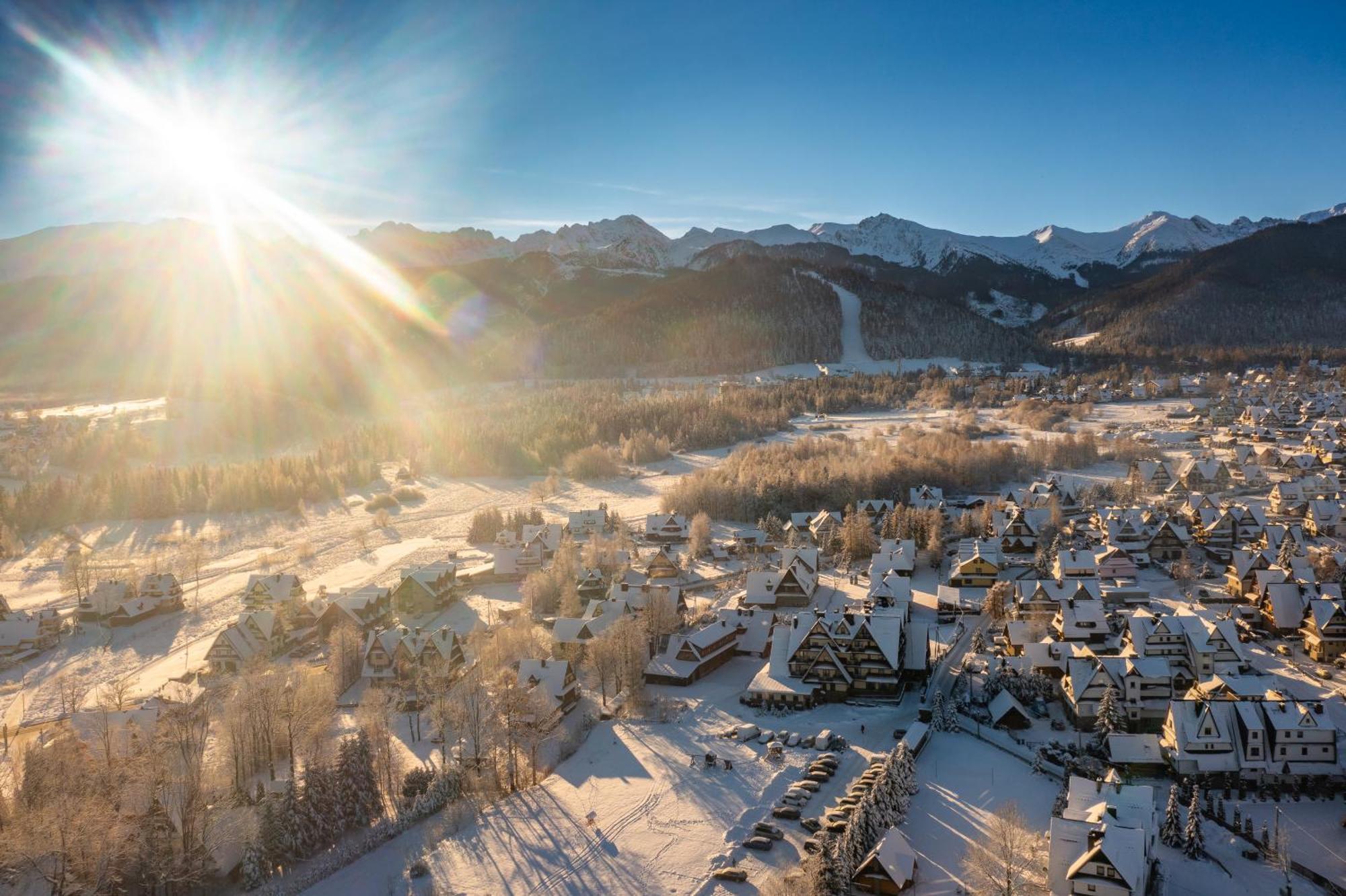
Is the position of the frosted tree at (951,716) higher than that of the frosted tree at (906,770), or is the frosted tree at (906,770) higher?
the frosted tree at (906,770)

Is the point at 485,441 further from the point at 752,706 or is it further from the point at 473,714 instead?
the point at 473,714

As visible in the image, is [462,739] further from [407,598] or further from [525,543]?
[525,543]

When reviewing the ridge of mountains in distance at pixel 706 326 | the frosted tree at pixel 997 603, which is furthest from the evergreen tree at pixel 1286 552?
the ridge of mountains in distance at pixel 706 326

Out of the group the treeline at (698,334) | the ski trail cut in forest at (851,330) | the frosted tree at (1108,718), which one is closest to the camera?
the frosted tree at (1108,718)

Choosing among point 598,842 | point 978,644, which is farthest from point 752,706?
point 978,644

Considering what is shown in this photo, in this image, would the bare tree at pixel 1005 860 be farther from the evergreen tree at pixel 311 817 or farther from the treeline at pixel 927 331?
the treeline at pixel 927 331

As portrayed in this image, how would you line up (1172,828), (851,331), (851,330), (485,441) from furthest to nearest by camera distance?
1. (851,330)
2. (851,331)
3. (485,441)
4. (1172,828)
